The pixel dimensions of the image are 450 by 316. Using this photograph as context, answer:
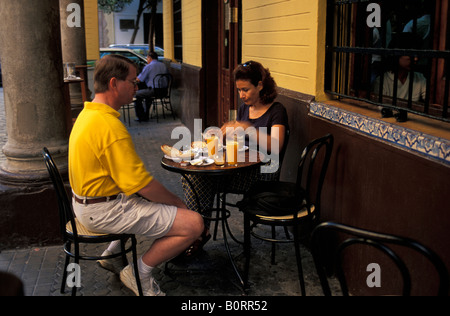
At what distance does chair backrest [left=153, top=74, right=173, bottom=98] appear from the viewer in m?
11.4

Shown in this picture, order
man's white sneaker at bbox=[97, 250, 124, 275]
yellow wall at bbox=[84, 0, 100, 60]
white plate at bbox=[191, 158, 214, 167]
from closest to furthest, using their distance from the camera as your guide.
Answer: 1. white plate at bbox=[191, 158, 214, 167]
2. man's white sneaker at bbox=[97, 250, 124, 275]
3. yellow wall at bbox=[84, 0, 100, 60]

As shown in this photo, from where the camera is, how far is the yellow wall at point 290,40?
394 cm

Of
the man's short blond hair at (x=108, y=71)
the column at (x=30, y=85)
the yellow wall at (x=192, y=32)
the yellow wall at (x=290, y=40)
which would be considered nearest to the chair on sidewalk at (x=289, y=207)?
the yellow wall at (x=290, y=40)

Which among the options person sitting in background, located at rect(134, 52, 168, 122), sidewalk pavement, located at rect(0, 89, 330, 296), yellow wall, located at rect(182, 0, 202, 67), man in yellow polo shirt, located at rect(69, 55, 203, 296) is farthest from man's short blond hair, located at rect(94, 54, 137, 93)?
person sitting in background, located at rect(134, 52, 168, 122)

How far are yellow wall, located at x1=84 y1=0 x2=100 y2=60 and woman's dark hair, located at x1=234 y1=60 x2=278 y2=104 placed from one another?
10.9 meters

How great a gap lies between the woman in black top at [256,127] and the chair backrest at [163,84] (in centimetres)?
757

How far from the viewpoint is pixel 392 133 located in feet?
9.07

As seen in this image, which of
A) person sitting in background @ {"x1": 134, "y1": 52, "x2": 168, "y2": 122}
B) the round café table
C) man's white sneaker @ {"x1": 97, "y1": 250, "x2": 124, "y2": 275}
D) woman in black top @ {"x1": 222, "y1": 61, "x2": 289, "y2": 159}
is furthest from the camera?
person sitting in background @ {"x1": 134, "y1": 52, "x2": 168, "y2": 122}

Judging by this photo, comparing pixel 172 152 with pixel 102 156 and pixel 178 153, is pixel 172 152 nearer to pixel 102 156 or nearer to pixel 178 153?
pixel 178 153

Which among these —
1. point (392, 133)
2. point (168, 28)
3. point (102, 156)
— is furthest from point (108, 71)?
point (168, 28)

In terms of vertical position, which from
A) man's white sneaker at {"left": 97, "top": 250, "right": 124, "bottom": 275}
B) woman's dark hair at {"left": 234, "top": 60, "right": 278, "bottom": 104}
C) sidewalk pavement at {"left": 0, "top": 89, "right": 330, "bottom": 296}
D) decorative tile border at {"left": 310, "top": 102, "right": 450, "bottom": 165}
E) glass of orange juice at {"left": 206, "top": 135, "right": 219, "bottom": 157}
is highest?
woman's dark hair at {"left": 234, "top": 60, "right": 278, "bottom": 104}

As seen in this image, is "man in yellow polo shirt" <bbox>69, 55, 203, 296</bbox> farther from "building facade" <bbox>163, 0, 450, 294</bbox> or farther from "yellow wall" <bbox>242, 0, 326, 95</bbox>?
"yellow wall" <bbox>242, 0, 326, 95</bbox>

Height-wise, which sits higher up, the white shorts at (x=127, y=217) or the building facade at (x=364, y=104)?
the building facade at (x=364, y=104)

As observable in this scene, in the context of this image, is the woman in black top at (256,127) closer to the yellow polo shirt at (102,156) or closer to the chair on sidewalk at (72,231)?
the chair on sidewalk at (72,231)
